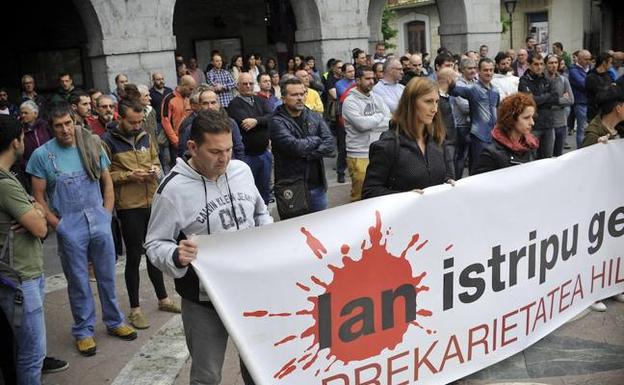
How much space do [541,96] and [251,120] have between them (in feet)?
13.0

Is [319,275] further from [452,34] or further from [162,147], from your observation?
[452,34]

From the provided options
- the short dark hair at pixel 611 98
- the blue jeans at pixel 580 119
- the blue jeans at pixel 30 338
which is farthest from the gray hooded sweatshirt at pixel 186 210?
the blue jeans at pixel 580 119

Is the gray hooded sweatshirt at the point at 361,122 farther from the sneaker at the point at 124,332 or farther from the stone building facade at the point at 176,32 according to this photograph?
the stone building facade at the point at 176,32

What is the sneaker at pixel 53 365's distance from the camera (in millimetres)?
4305

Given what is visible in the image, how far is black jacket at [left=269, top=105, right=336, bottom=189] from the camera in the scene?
558cm

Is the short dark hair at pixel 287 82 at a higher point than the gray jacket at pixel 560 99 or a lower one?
higher

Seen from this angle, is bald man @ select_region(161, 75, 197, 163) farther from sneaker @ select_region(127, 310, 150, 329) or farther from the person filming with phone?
sneaker @ select_region(127, 310, 150, 329)

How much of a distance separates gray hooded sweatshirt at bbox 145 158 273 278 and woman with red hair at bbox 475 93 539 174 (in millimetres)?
1890

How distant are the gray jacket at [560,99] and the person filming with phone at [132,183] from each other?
19.2 ft

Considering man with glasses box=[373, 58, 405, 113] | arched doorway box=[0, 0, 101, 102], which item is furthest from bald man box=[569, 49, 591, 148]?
arched doorway box=[0, 0, 101, 102]

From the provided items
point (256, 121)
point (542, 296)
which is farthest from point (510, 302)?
A: point (256, 121)

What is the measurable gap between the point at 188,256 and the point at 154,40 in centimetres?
942

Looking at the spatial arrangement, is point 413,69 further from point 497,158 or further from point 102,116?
point 497,158

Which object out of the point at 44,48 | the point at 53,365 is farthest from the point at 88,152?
the point at 44,48
